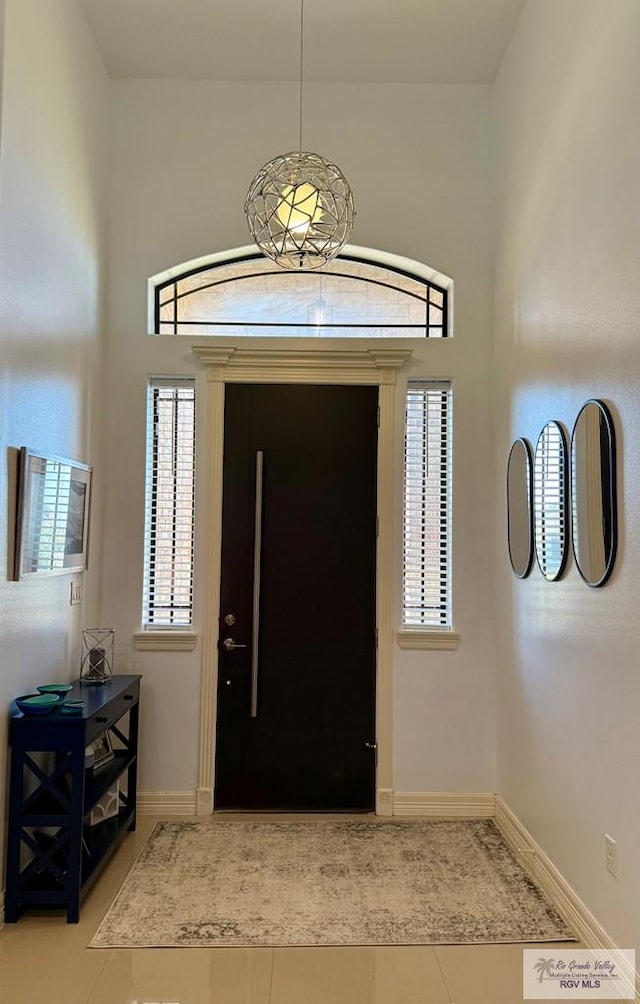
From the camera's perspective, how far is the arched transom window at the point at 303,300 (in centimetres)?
424

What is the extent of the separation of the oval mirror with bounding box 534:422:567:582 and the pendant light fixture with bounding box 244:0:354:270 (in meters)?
1.22

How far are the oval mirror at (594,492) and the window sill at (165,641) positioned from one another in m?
2.18

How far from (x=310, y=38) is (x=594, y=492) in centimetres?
298

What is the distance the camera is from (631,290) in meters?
2.41

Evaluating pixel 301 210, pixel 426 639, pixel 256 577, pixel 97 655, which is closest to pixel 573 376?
pixel 301 210

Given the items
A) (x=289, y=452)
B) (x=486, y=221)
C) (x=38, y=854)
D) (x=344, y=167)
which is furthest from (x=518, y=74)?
(x=38, y=854)

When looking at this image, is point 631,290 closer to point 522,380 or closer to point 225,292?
point 522,380

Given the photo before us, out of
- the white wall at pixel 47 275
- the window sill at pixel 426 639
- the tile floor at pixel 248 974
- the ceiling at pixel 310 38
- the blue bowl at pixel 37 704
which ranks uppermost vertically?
the ceiling at pixel 310 38

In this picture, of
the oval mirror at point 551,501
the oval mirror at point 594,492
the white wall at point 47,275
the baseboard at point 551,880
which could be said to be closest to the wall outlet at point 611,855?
the baseboard at point 551,880

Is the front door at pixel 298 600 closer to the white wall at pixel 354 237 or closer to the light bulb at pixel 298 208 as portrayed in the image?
the white wall at pixel 354 237

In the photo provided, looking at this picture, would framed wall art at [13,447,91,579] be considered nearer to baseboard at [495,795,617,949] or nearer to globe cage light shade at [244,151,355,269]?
globe cage light shade at [244,151,355,269]

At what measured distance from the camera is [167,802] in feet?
12.9

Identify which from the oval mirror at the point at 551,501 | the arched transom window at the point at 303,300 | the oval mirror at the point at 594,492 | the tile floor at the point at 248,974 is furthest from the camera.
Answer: the arched transom window at the point at 303,300

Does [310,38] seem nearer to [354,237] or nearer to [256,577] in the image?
[354,237]
